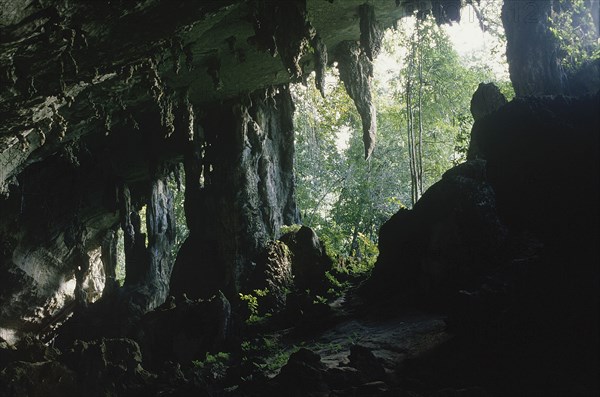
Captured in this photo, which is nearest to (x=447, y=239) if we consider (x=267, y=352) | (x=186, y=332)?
(x=267, y=352)

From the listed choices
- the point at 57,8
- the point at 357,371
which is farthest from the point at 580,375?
the point at 57,8

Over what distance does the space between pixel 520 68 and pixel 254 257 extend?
8033 mm

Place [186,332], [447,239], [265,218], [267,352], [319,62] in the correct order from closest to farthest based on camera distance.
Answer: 1. [447,239]
2. [267,352]
3. [319,62]
4. [186,332]
5. [265,218]

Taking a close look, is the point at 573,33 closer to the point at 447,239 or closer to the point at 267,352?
the point at 447,239

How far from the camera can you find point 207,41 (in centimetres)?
1037

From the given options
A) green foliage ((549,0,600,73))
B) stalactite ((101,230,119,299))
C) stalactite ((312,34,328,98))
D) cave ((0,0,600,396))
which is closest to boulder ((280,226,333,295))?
cave ((0,0,600,396))

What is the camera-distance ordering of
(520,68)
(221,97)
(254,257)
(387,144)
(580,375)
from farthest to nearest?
(387,144) → (221,97) → (254,257) → (520,68) → (580,375)

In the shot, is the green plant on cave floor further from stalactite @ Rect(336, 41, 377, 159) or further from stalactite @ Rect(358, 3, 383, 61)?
stalactite @ Rect(358, 3, 383, 61)

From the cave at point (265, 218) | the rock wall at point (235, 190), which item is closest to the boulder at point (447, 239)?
the cave at point (265, 218)

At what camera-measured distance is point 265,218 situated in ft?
46.1

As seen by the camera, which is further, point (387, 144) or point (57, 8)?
point (387, 144)

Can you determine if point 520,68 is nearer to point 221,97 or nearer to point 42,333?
point 221,97

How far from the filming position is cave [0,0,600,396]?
586 centimetres

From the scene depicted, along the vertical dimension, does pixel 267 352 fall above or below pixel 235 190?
below
